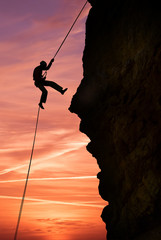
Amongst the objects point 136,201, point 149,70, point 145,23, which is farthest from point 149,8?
point 136,201

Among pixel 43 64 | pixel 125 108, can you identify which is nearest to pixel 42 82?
pixel 43 64

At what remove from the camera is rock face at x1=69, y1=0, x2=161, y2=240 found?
38.9 ft

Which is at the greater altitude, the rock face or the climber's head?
the climber's head

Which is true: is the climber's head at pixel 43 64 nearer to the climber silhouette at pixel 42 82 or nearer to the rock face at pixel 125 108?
the climber silhouette at pixel 42 82

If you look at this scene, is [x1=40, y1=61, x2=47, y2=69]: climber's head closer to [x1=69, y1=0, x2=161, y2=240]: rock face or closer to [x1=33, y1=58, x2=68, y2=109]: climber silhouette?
[x1=33, y1=58, x2=68, y2=109]: climber silhouette

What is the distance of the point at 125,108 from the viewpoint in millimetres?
13484

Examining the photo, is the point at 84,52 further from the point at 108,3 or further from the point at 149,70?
the point at 149,70

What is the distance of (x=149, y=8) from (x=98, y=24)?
3.80 meters

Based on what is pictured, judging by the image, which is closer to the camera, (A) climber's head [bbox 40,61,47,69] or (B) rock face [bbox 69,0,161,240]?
(B) rock face [bbox 69,0,161,240]

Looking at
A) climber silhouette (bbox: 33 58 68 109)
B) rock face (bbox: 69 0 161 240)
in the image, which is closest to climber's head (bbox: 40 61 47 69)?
climber silhouette (bbox: 33 58 68 109)

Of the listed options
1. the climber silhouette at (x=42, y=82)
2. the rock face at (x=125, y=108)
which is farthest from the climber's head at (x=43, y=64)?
the rock face at (x=125, y=108)

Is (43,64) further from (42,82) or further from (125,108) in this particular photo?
(125,108)

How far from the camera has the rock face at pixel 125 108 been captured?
11867 millimetres

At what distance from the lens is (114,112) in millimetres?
14266
